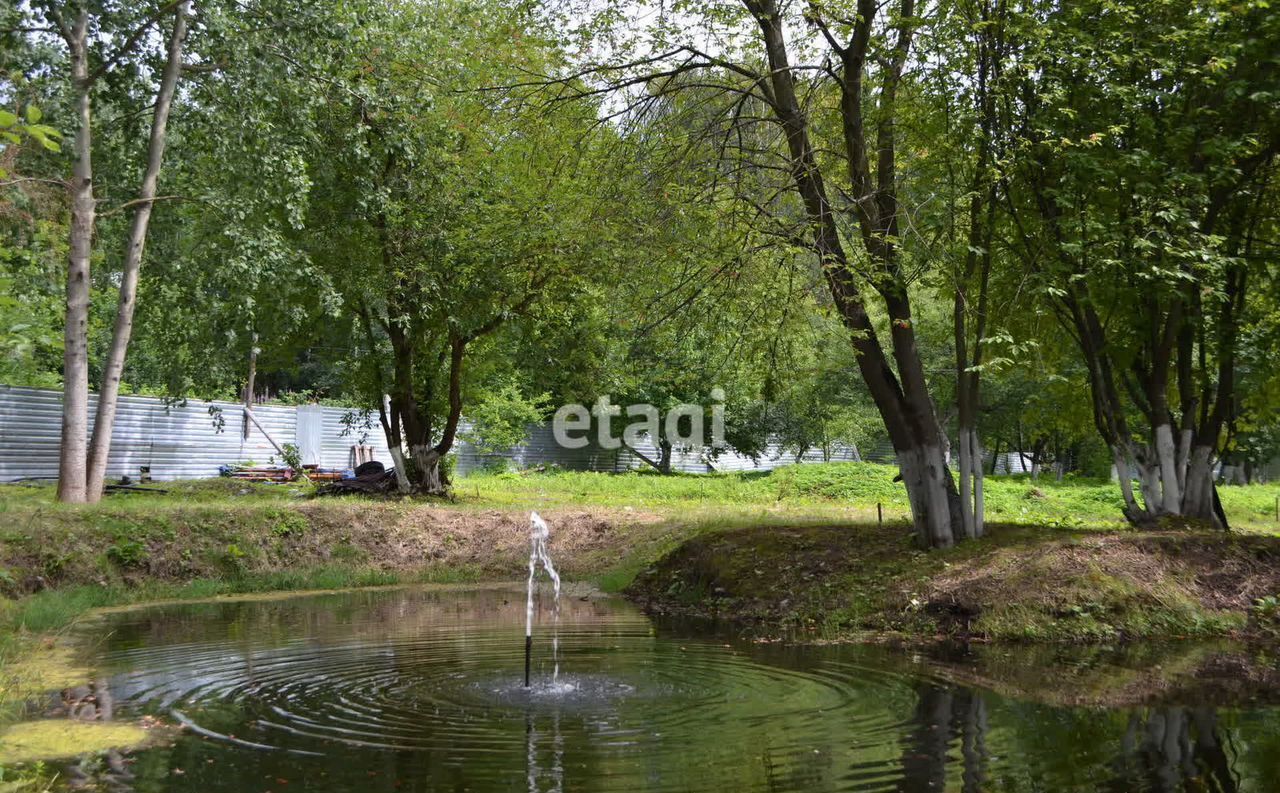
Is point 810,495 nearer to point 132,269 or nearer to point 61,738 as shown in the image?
point 132,269

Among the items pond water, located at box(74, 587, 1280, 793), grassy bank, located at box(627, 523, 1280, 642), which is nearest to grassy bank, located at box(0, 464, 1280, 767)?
grassy bank, located at box(627, 523, 1280, 642)

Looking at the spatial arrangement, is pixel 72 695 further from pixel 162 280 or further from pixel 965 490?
pixel 162 280

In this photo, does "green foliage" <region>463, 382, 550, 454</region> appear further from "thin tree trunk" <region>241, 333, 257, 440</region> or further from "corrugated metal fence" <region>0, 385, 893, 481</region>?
"thin tree trunk" <region>241, 333, 257, 440</region>

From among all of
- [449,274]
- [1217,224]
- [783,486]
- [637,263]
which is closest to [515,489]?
[783,486]

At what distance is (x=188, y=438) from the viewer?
2694cm

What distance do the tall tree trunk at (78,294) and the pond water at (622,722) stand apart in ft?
22.3

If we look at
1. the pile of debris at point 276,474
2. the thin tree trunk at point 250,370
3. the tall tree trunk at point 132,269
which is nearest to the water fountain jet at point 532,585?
the thin tree trunk at point 250,370

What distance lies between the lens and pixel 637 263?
13062mm

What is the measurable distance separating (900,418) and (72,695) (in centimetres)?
898

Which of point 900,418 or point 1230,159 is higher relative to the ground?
point 1230,159

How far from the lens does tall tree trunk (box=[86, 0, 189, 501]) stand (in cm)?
1736

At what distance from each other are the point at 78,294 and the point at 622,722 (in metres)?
13.0

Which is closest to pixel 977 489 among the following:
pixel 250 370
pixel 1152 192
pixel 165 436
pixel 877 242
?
pixel 877 242

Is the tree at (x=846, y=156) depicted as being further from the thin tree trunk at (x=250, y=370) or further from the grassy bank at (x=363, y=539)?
the thin tree trunk at (x=250, y=370)
